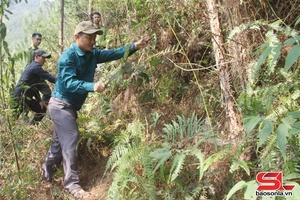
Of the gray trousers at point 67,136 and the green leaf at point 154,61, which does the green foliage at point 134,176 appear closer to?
the gray trousers at point 67,136

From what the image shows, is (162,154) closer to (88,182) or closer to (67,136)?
(67,136)

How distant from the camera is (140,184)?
9.66ft

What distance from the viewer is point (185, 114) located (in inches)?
158

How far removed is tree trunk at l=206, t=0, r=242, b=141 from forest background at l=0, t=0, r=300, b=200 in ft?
0.03

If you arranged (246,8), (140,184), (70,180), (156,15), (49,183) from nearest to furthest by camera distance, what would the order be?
(140,184) → (246,8) → (70,180) → (49,183) → (156,15)

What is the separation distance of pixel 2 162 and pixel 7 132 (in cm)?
55

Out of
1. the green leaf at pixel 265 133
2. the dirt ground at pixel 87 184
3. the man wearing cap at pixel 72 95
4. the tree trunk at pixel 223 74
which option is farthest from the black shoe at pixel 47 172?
the green leaf at pixel 265 133

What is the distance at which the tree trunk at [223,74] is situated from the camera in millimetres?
3229

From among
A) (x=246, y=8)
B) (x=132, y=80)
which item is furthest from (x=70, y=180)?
Result: (x=246, y=8)

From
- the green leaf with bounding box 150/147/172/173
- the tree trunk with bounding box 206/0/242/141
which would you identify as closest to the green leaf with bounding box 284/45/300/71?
the green leaf with bounding box 150/147/172/173

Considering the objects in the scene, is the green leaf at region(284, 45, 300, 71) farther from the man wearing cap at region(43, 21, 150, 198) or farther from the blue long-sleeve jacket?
the man wearing cap at region(43, 21, 150, 198)

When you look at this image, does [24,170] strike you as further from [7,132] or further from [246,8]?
[246,8]

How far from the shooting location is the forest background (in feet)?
8.86
